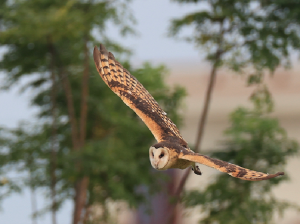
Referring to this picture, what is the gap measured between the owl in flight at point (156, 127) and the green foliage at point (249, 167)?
2.42 metres

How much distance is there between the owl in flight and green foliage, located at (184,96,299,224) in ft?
7.94

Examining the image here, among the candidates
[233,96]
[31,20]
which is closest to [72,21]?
[31,20]

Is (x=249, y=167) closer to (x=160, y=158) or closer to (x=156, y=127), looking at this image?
(x=156, y=127)

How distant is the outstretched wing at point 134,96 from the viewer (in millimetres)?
3658

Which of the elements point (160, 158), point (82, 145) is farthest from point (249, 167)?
point (160, 158)

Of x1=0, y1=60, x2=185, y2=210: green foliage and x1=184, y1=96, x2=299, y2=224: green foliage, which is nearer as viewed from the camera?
x1=184, y1=96, x2=299, y2=224: green foliage

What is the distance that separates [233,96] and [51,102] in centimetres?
601

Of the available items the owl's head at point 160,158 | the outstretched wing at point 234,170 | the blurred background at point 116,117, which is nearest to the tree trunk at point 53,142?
the blurred background at point 116,117

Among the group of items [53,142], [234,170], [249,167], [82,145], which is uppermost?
[53,142]

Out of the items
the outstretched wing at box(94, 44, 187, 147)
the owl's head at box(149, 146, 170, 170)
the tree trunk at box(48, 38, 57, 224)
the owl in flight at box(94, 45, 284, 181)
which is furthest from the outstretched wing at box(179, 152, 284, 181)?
the tree trunk at box(48, 38, 57, 224)

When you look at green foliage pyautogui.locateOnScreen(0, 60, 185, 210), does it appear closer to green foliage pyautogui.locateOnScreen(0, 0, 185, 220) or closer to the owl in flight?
green foliage pyautogui.locateOnScreen(0, 0, 185, 220)

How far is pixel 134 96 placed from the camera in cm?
383

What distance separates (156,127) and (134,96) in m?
0.33

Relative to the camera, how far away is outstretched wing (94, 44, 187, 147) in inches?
144
